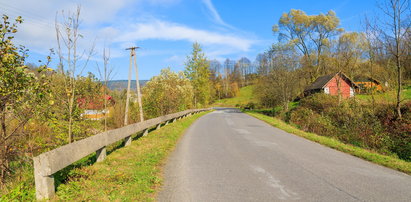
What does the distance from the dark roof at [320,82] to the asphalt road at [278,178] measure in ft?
108

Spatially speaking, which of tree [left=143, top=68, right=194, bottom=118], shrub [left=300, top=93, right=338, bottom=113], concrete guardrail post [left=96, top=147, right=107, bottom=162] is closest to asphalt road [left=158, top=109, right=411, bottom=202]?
concrete guardrail post [left=96, top=147, right=107, bottom=162]

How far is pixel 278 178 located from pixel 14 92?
5462 millimetres

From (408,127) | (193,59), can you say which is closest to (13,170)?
(408,127)

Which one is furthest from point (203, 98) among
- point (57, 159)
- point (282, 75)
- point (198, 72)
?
point (57, 159)

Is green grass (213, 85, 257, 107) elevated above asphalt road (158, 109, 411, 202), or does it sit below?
above

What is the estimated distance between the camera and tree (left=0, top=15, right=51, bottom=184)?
476 cm

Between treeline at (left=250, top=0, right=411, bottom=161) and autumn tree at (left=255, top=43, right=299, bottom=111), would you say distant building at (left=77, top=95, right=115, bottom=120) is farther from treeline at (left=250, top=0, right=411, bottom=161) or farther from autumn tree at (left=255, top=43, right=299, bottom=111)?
autumn tree at (left=255, top=43, right=299, bottom=111)

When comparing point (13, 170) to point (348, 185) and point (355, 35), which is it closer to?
point (348, 185)

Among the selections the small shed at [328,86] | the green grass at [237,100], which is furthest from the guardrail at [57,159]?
the green grass at [237,100]

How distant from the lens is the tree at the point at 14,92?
476 cm

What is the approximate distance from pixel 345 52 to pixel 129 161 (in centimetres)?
2164

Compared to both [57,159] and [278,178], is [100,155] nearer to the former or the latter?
[57,159]

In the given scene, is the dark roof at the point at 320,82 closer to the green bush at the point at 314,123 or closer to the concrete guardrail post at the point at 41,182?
the green bush at the point at 314,123

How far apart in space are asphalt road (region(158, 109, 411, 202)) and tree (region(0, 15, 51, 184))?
311 cm
